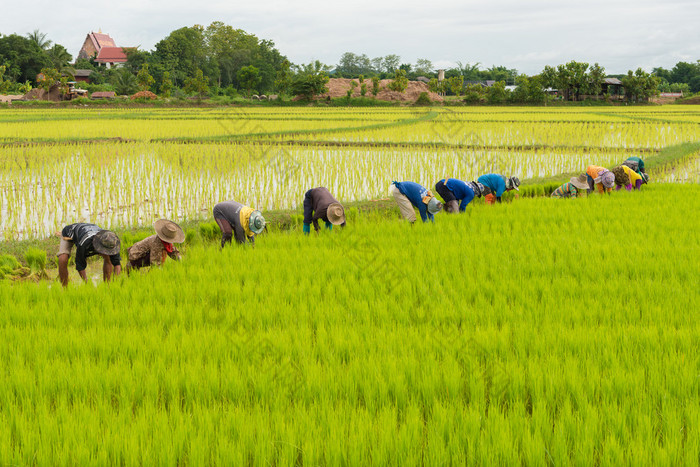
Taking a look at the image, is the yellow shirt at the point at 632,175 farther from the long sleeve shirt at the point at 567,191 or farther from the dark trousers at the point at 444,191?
the dark trousers at the point at 444,191

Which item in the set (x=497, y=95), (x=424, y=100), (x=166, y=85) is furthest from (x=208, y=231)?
(x=424, y=100)

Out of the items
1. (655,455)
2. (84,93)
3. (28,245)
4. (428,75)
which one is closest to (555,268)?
(655,455)

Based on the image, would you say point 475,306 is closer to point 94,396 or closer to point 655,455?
point 655,455

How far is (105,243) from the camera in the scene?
3.80m

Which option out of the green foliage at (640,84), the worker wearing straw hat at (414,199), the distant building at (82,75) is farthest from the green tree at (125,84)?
the worker wearing straw hat at (414,199)

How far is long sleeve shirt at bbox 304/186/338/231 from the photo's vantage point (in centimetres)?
491

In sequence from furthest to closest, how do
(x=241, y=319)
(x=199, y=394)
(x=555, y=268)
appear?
(x=555, y=268), (x=241, y=319), (x=199, y=394)

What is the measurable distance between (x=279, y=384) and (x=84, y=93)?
40.2 metres

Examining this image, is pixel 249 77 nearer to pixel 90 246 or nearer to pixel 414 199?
pixel 414 199

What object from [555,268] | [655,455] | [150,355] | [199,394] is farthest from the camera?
[555,268]

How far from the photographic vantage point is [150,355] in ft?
8.61

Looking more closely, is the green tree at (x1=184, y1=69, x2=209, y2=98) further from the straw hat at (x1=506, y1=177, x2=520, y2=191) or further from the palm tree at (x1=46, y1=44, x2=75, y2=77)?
the straw hat at (x1=506, y1=177, x2=520, y2=191)

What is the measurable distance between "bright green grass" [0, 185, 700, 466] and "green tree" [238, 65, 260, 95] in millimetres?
38450

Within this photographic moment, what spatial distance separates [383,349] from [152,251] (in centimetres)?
235
